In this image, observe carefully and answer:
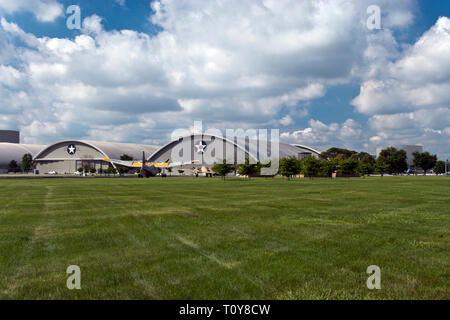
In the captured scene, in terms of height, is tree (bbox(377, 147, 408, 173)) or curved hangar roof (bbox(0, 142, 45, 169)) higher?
curved hangar roof (bbox(0, 142, 45, 169))

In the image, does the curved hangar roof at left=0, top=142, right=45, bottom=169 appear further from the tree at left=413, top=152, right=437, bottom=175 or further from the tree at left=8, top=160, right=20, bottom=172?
the tree at left=413, top=152, right=437, bottom=175

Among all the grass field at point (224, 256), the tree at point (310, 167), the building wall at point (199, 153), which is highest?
the building wall at point (199, 153)

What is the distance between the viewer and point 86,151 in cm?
14338

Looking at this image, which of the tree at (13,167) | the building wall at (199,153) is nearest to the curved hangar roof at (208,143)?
the building wall at (199,153)

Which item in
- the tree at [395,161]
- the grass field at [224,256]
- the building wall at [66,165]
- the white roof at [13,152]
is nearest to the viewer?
the grass field at [224,256]

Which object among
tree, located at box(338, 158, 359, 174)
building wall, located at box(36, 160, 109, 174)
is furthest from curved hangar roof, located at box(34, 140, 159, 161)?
tree, located at box(338, 158, 359, 174)

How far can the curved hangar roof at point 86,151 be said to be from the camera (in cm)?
14100

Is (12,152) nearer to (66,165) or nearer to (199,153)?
(66,165)

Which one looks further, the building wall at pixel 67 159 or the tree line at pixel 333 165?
the building wall at pixel 67 159

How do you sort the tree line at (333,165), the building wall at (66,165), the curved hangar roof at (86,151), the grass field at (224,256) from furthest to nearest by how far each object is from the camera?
the building wall at (66,165) < the curved hangar roof at (86,151) < the tree line at (333,165) < the grass field at (224,256)

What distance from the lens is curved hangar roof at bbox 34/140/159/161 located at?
463 feet

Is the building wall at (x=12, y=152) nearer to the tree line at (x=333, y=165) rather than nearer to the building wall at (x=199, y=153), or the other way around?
the building wall at (x=199, y=153)

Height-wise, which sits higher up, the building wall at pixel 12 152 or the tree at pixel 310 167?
the building wall at pixel 12 152

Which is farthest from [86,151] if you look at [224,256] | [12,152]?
[224,256]
